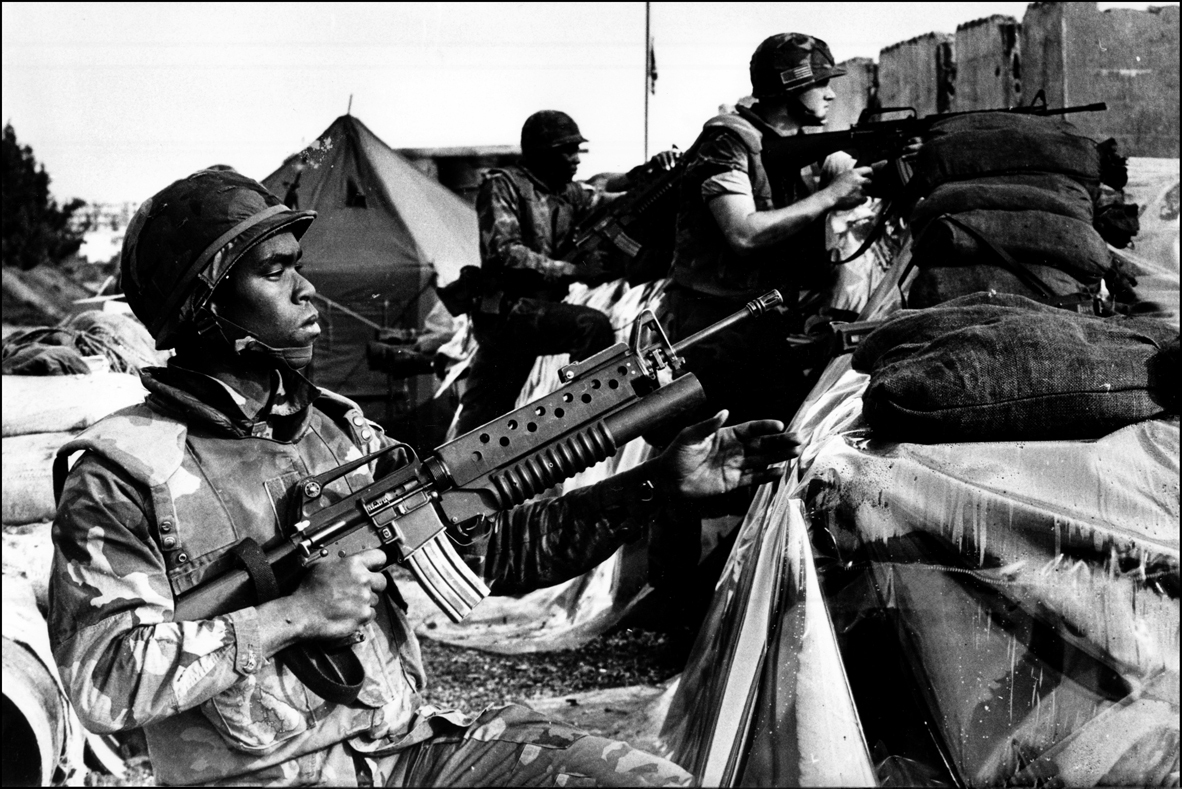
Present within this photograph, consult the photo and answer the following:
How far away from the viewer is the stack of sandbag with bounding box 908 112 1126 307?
2838mm

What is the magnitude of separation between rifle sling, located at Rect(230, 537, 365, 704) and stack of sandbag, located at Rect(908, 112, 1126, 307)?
1690 mm

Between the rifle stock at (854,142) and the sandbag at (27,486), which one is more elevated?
→ the rifle stock at (854,142)

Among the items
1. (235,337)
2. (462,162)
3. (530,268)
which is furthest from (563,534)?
(462,162)

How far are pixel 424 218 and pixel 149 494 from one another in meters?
5.25

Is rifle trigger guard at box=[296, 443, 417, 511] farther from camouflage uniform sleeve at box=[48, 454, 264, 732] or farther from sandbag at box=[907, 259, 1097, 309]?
sandbag at box=[907, 259, 1097, 309]

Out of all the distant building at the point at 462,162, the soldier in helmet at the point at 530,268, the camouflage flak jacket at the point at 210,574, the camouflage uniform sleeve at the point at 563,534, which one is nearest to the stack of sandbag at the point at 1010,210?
the camouflage uniform sleeve at the point at 563,534

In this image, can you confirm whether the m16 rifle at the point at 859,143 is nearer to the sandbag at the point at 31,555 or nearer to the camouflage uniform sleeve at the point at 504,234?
the camouflage uniform sleeve at the point at 504,234

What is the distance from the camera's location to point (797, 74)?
3213 millimetres

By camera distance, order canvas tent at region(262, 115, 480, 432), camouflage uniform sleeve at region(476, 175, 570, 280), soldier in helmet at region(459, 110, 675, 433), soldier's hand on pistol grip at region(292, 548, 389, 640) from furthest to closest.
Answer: camouflage uniform sleeve at region(476, 175, 570, 280) < soldier in helmet at region(459, 110, 675, 433) < canvas tent at region(262, 115, 480, 432) < soldier's hand on pistol grip at region(292, 548, 389, 640)

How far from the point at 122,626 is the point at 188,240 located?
0.67m

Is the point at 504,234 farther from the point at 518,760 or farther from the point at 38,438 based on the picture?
the point at 518,760

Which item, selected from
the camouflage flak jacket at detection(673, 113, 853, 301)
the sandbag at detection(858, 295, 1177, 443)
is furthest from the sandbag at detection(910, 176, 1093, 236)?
the sandbag at detection(858, 295, 1177, 443)

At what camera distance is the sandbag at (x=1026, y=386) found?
86.7 inches

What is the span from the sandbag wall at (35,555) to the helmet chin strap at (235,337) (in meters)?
1.48
